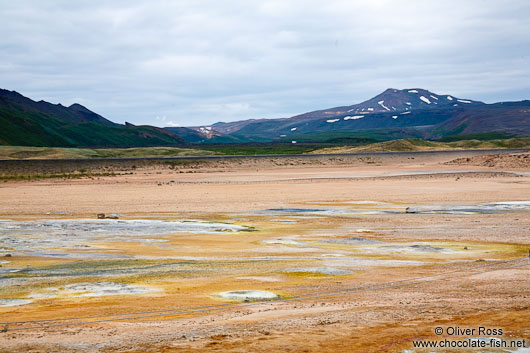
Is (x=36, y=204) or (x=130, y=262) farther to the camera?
(x=36, y=204)

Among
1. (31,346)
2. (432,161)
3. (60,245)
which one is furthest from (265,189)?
(432,161)

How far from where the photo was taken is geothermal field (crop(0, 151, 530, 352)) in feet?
33.9

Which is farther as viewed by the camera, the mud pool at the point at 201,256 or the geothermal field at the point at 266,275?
the mud pool at the point at 201,256

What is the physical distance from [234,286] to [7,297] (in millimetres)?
5145

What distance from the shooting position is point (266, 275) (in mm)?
16047

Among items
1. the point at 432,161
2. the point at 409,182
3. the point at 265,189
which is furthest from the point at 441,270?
the point at 432,161

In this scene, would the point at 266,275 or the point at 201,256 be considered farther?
the point at 201,256

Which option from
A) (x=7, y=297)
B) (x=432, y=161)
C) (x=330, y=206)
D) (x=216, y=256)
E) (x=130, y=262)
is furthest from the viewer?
(x=432, y=161)

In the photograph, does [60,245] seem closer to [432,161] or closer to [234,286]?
[234,286]

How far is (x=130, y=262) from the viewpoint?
58.7 ft

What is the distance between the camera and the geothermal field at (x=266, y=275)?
1034 cm

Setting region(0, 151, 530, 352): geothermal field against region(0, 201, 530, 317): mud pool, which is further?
region(0, 201, 530, 317): mud pool

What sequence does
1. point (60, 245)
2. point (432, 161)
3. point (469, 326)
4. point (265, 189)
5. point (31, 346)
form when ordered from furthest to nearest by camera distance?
1. point (432, 161)
2. point (265, 189)
3. point (60, 245)
4. point (469, 326)
5. point (31, 346)

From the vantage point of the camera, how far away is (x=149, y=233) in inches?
970
